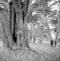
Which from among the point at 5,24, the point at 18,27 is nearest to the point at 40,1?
the point at 18,27

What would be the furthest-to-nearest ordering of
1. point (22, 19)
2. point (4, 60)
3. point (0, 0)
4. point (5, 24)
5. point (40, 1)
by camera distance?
point (40, 1)
point (22, 19)
point (5, 24)
point (0, 0)
point (4, 60)

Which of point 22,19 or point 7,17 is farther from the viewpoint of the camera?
point 22,19

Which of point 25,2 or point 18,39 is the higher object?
point 25,2

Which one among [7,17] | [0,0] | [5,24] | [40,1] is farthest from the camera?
[40,1]

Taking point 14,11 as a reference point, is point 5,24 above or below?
below

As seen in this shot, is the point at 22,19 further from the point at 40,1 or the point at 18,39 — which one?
the point at 40,1

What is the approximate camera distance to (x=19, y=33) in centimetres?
660

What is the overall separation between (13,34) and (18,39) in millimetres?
584

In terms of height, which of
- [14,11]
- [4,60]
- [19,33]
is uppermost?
[14,11]

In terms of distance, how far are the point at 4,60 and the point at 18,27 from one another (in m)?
2.89

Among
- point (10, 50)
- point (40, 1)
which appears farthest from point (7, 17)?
point (40, 1)

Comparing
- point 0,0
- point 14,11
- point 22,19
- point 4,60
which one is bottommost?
point 4,60

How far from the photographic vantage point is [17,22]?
6.96 meters

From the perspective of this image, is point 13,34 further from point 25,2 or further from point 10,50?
point 25,2
